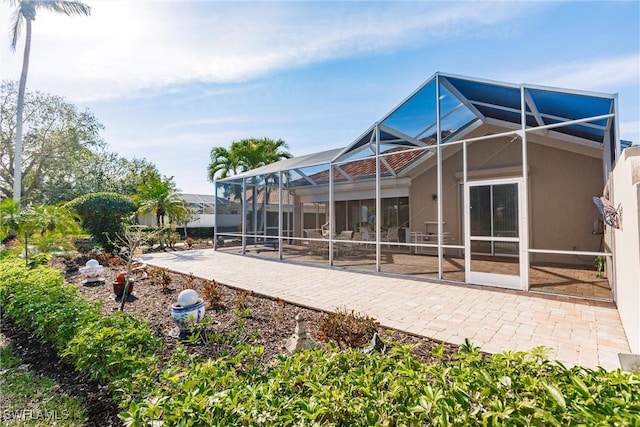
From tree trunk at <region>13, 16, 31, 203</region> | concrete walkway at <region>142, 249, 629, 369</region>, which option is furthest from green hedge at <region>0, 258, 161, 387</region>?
tree trunk at <region>13, 16, 31, 203</region>

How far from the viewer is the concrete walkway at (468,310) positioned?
154 inches

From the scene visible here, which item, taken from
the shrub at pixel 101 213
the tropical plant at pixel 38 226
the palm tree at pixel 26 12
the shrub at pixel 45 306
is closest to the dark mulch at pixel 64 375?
the shrub at pixel 45 306

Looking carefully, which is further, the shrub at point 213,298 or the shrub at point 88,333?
the shrub at point 213,298

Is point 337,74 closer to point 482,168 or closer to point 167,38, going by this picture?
point 167,38

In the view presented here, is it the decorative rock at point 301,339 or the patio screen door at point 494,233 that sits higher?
the patio screen door at point 494,233

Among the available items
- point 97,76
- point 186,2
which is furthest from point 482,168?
point 97,76

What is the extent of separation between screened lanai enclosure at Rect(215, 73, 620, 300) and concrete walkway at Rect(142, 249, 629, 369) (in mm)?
880

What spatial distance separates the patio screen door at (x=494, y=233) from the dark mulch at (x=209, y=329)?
11.9ft

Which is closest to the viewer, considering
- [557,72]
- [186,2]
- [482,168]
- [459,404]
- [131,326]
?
[459,404]

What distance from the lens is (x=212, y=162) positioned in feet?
73.6

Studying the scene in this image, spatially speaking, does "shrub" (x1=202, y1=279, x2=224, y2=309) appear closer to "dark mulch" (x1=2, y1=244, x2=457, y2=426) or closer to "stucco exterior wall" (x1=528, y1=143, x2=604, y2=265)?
"dark mulch" (x1=2, y1=244, x2=457, y2=426)

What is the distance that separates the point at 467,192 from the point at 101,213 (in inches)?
585

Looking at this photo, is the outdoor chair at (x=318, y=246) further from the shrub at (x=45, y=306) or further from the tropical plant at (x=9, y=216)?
the tropical plant at (x=9, y=216)

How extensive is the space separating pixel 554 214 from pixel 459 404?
33.9 feet
